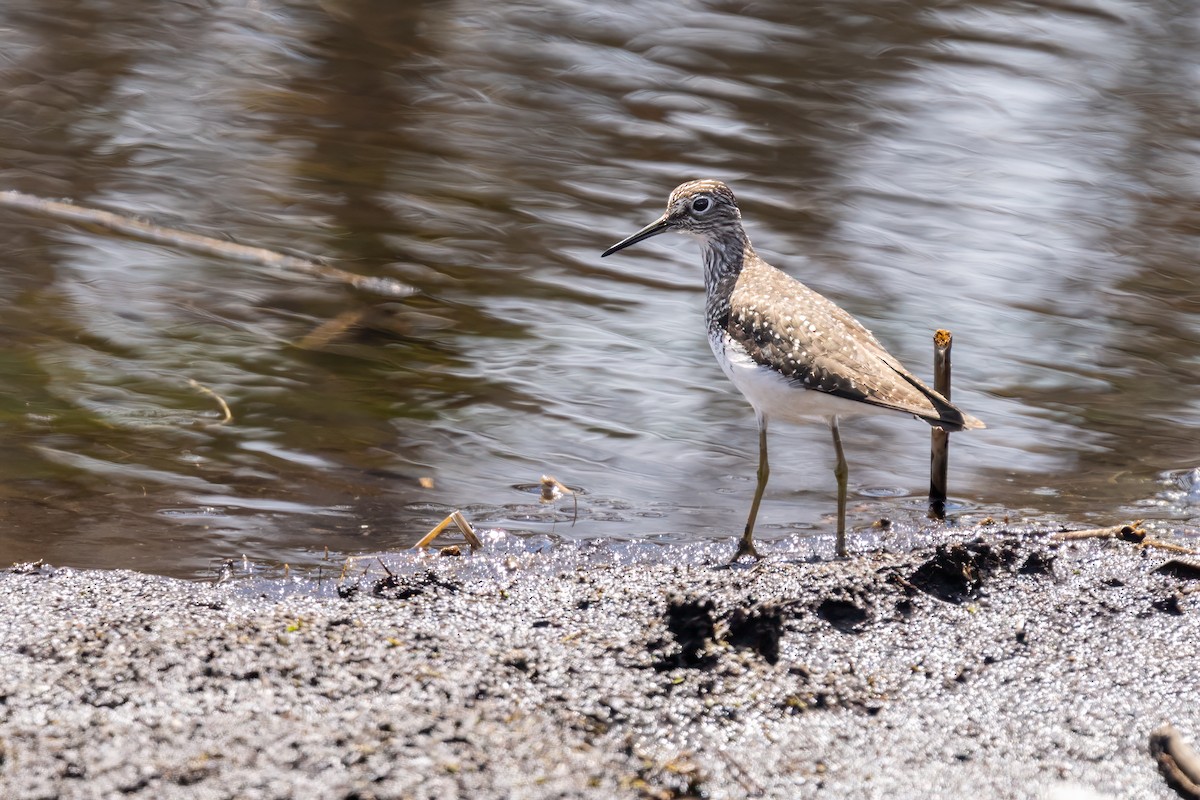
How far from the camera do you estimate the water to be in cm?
594

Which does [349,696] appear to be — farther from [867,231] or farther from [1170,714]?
[867,231]

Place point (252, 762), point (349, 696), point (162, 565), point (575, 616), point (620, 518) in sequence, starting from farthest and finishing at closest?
→ point (620, 518) < point (162, 565) < point (575, 616) < point (349, 696) < point (252, 762)

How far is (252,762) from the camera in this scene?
308 cm

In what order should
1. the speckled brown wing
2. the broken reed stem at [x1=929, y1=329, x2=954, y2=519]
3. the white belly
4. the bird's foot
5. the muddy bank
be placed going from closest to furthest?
the muddy bank
the speckled brown wing
the white belly
the bird's foot
the broken reed stem at [x1=929, y1=329, x2=954, y2=519]

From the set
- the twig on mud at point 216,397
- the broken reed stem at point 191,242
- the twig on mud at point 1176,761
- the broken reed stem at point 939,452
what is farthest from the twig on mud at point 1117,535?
the broken reed stem at point 191,242

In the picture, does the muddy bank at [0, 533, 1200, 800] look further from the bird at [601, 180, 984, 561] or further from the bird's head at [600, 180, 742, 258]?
the bird's head at [600, 180, 742, 258]

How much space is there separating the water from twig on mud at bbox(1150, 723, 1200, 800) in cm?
233

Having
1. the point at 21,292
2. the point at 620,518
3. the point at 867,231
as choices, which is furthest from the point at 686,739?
the point at 867,231

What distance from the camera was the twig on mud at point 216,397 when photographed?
6.38 m

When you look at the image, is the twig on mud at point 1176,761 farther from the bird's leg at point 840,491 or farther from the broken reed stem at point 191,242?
the broken reed stem at point 191,242

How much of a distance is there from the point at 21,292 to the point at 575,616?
502cm

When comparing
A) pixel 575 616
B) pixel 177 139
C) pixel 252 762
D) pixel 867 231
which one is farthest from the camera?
pixel 177 139

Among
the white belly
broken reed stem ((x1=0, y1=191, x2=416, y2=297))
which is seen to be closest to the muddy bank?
the white belly

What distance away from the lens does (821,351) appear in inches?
202
